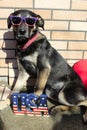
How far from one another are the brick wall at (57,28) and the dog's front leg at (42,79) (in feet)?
2.18

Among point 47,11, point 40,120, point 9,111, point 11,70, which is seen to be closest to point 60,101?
point 40,120

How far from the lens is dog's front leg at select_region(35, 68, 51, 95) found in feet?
10.2

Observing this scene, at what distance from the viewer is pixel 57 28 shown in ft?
11.8

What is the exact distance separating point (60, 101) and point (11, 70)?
3.04ft

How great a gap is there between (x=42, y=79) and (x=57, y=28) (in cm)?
82

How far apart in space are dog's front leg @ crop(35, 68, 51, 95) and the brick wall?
0.67 metres

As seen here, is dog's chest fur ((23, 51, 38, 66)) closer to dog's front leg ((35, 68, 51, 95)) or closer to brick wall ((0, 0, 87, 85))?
dog's front leg ((35, 68, 51, 95))

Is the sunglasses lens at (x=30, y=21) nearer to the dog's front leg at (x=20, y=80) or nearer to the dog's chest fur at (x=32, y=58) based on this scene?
the dog's chest fur at (x=32, y=58)

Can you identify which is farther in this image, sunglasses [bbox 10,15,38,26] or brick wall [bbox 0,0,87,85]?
brick wall [bbox 0,0,87,85]

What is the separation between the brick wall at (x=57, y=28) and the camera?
11.4 feet

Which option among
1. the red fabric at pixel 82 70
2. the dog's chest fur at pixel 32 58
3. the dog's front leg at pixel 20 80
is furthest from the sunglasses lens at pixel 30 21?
the red fabric at pixel 82 70

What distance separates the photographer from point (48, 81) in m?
3.28

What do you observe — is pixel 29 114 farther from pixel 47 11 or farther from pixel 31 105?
pixel 47 11

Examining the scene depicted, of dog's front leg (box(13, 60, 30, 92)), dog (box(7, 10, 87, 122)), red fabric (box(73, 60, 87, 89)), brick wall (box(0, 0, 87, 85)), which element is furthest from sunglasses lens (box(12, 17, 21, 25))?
red fabric (box(73, 60, 87, 89))
